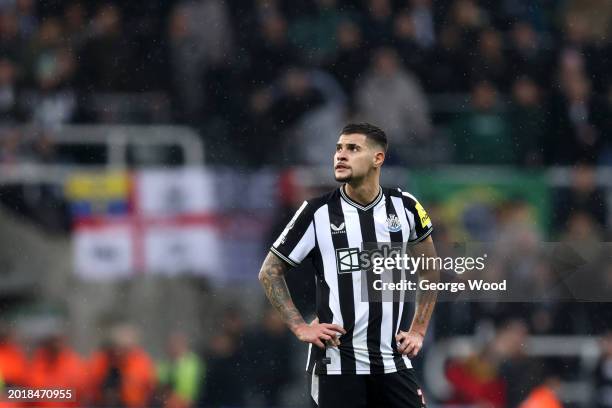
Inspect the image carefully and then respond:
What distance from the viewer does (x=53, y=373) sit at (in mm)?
9539

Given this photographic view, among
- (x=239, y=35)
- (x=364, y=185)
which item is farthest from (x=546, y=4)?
(x=364, y=185)

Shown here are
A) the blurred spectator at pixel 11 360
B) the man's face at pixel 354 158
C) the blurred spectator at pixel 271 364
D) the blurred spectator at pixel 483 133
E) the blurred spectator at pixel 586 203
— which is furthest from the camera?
the blurred spectator at pixel 483 133

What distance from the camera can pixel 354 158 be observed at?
215 inches

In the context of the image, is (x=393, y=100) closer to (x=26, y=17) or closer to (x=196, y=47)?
(x=196, y=47)

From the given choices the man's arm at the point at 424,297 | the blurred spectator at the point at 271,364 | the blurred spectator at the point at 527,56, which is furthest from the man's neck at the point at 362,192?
the blurred spectator at the point at 527,56

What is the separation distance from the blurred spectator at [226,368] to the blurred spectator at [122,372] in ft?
1.56

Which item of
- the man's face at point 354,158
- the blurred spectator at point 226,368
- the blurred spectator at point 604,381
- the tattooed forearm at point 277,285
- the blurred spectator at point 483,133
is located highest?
the blurred spectator at point 483,133

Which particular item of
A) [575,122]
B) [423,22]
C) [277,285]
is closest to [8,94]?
[423,22]

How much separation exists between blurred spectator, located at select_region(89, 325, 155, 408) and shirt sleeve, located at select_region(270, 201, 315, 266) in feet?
13.9

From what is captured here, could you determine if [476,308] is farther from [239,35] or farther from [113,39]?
[113,39]

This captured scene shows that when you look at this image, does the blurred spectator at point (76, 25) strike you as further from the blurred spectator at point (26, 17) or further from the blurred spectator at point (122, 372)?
the blurred spectator at point (122, 372)

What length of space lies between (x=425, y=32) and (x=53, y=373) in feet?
14.7

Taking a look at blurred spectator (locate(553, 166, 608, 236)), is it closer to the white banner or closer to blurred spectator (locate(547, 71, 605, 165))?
blurred spectator (locate(547, 71, 605, 165))

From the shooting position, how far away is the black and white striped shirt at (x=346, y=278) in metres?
5.44
